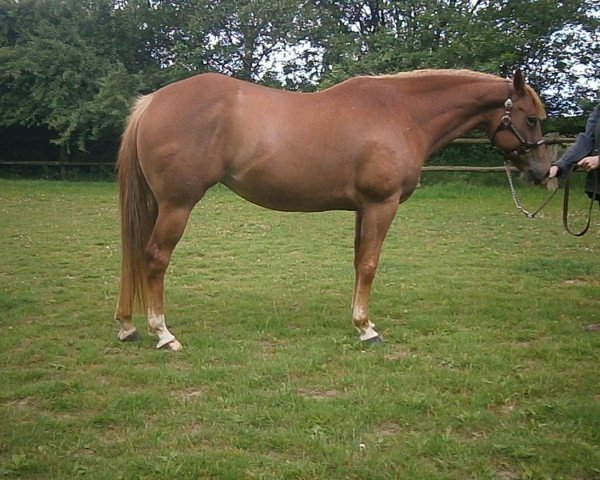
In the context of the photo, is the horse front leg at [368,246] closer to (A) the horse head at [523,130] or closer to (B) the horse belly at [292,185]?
(B) the horse belly at [292,185]

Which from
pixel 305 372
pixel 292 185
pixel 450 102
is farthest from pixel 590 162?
pixel 305 372

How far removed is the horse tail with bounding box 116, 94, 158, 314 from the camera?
452 cm

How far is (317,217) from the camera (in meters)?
13.0

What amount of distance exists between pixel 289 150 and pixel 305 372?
1.79 m

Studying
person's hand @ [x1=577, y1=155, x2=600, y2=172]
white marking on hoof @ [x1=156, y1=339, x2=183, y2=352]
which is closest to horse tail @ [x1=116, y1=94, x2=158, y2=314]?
white marking on hoof @ [x1=156, y1=339, x2=183, y2=352]

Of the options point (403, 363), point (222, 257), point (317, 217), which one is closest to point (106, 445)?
point (403, 363)

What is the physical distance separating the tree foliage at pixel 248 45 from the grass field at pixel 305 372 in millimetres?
11735

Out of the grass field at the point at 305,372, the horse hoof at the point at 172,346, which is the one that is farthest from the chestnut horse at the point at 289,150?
the grass field at the point at 305,372

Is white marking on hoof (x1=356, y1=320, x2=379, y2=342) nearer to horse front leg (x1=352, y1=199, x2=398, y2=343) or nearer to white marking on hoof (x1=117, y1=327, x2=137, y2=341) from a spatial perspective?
horse front leg (x1=352, y1=199, x2=398, y2=343)

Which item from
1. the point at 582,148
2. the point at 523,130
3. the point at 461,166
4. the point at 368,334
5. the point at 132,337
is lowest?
the point at 132,337

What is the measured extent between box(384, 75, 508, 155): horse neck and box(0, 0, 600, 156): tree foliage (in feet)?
40.2

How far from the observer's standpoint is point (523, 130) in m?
4.97

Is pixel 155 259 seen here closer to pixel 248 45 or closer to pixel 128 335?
pixel 128 335

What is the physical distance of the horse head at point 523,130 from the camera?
16.2ft
